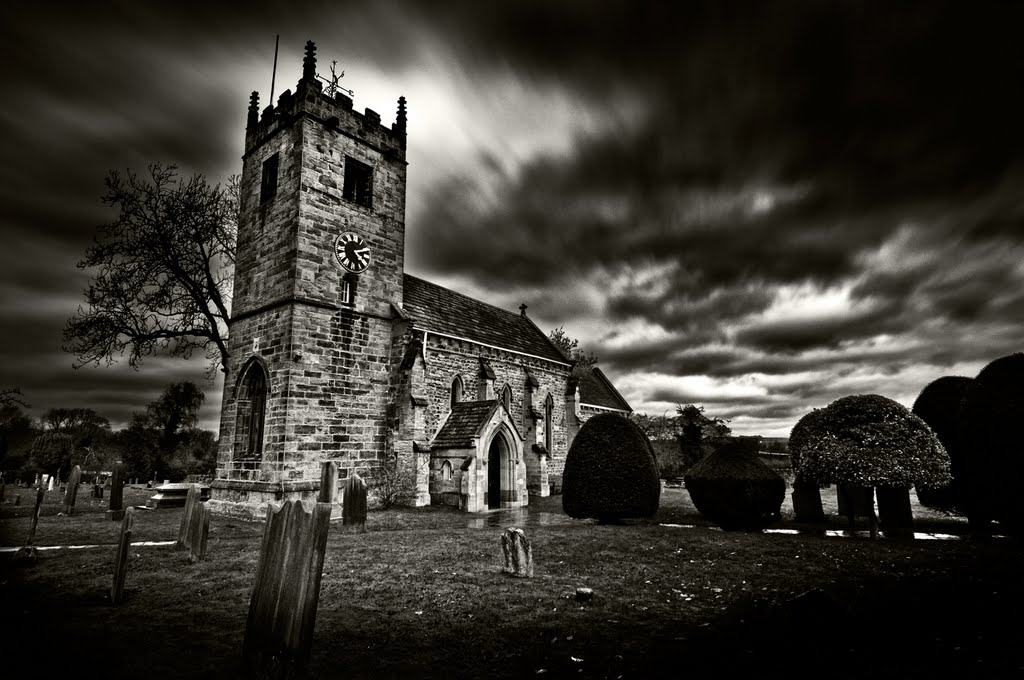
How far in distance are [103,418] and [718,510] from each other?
67.5 m

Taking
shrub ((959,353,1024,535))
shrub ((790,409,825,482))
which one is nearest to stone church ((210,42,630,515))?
shrub ((790,409,825,482))

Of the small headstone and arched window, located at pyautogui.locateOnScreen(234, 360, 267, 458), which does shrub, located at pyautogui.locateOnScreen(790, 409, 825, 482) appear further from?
arched window, located at pyautogui.locateOnScreen(234, 360, 267, 458)

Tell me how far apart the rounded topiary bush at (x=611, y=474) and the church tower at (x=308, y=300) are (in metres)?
7.65

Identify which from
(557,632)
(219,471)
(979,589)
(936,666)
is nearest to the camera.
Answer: (936,666)

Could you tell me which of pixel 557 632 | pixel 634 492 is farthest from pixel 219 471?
pixel 557 632

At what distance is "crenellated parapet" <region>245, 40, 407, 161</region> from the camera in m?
17.8

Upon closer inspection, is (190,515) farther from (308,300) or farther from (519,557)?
(308,300)

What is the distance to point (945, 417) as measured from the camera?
17.2 meters

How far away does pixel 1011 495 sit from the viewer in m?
13.9

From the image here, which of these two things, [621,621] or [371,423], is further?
[371,423]

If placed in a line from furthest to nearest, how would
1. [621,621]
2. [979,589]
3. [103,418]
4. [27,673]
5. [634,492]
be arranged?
1. [103,418]
2. [634,492]
3. [979,589]
4. [621,621]
5. [27,673]

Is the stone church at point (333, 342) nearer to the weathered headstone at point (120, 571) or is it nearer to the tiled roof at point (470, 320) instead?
the tiled roof at point (470, 320)

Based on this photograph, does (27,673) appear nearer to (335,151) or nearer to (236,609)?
(236,609)

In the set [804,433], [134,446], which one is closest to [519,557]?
[804,433]
